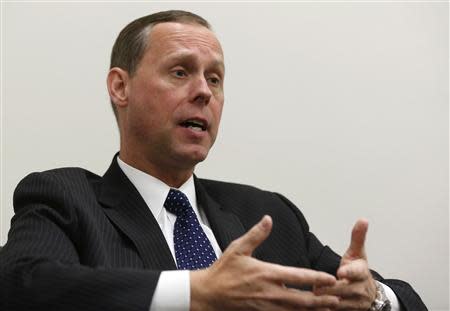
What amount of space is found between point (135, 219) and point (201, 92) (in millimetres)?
384

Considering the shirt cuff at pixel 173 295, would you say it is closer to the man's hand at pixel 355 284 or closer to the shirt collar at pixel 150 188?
the man's hand at pixel 355 284

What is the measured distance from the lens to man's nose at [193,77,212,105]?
1593 millimetres

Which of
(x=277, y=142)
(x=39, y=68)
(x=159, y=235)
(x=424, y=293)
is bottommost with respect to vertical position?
(x=424, y=293)

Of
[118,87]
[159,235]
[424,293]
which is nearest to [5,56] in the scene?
[118,87]

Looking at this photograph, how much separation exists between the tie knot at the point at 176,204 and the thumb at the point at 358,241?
46cm

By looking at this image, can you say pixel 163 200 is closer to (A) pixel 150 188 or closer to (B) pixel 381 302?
(A) pixel 150 188

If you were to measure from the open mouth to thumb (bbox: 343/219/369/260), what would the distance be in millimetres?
526

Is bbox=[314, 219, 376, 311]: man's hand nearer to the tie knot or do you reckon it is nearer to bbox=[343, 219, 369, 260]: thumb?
bbox=[343, 219, 369, 260]: thumb

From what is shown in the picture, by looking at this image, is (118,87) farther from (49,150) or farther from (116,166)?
(49,150)

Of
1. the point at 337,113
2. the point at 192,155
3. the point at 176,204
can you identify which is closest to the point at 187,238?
the point at 176,204

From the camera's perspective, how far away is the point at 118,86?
1.73 meters

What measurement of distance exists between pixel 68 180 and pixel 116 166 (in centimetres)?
20

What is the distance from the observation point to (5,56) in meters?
1.99

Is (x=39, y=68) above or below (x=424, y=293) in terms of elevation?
above
